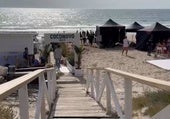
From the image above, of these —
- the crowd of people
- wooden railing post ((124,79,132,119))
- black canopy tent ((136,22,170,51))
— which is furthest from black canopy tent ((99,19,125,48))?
wooden railing post ((124,79,132,119))

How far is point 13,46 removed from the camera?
23.2 metres

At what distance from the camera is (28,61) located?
2267cm

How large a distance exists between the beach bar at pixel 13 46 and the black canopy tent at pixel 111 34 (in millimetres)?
13434

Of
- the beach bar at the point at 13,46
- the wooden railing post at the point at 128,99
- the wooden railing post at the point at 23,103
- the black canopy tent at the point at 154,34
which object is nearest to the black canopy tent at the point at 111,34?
the black canopy tent at the point at 154,34

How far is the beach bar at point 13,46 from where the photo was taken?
22719 mm

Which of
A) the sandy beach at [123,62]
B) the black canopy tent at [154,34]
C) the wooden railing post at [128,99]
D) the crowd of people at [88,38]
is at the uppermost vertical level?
the wooden railing post at [128,99]

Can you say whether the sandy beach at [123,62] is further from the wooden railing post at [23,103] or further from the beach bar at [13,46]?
the wooden railing post at [23,103]

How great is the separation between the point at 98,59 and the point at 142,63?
14.1 ft

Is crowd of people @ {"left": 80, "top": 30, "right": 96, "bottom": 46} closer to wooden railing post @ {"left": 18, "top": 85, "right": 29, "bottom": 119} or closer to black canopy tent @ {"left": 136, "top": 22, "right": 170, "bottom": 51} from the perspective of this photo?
black canopy tent @ {"left": 136, "top": 22, "right": 170, "bottom": 51}

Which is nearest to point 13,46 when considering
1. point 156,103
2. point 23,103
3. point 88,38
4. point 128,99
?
point 88,38

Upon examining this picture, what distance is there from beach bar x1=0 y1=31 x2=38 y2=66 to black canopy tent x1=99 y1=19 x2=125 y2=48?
44.1 feet

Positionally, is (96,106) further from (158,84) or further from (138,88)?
(138,88)

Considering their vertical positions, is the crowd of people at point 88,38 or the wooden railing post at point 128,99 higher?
the wooden railing post at point 128,99

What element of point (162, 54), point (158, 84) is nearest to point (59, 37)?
point (162, 54)
